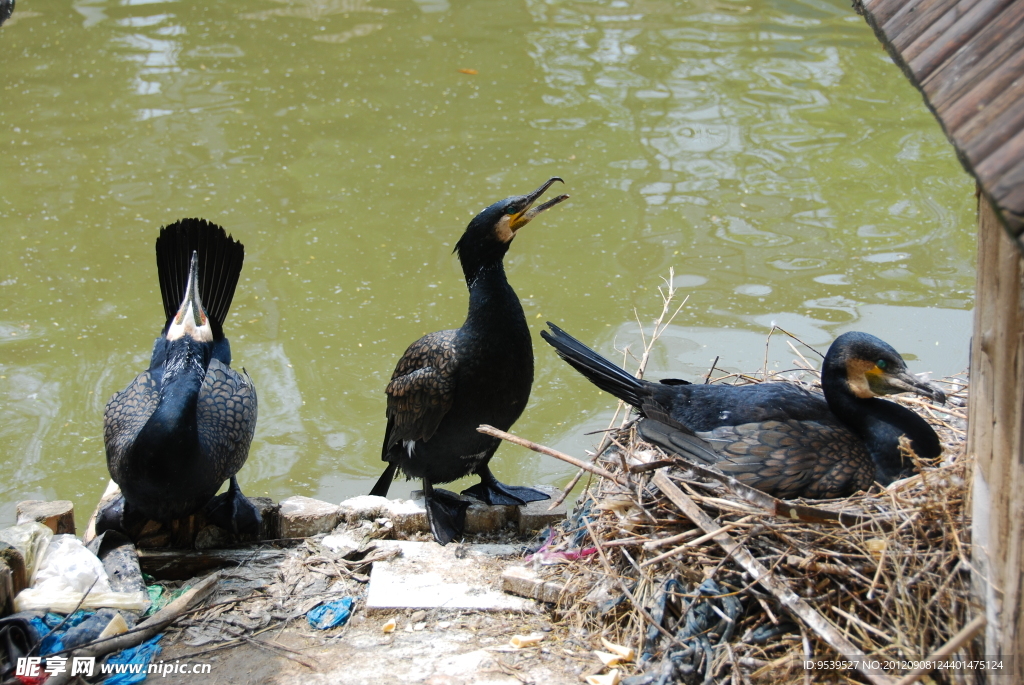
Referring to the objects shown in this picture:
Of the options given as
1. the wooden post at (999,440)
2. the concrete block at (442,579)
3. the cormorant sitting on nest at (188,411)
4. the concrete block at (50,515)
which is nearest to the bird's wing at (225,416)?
the cormorant sitting on nest at (188,411)

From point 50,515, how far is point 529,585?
1.97 meters

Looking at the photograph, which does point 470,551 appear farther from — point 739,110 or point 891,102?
point 891,102

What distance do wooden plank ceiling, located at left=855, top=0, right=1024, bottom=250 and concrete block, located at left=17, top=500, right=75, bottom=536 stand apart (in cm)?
349

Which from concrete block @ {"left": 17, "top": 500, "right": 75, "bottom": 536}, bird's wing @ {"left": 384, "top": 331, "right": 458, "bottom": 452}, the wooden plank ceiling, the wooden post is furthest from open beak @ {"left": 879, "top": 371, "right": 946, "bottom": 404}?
concrete block @ {"left": 17, "top": 500, "right": 75, "bottom": 536}

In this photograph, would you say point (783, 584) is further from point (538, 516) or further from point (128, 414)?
point (128, 414)

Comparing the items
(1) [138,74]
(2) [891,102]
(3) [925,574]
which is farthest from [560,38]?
(3) [925,574]

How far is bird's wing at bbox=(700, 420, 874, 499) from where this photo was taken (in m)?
3.33

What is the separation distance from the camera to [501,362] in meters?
4.20

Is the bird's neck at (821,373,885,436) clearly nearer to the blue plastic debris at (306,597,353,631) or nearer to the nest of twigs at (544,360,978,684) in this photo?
the nest of twigs at (544,360,978,684)

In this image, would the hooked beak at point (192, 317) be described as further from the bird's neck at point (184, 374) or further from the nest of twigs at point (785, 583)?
the nest of twigs at point (785, 583)

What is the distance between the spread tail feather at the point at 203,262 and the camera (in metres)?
4.62

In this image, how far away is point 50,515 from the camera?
3.96 m

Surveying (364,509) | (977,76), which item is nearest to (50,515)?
(364,509)

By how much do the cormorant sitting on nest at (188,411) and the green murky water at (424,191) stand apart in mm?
1352
